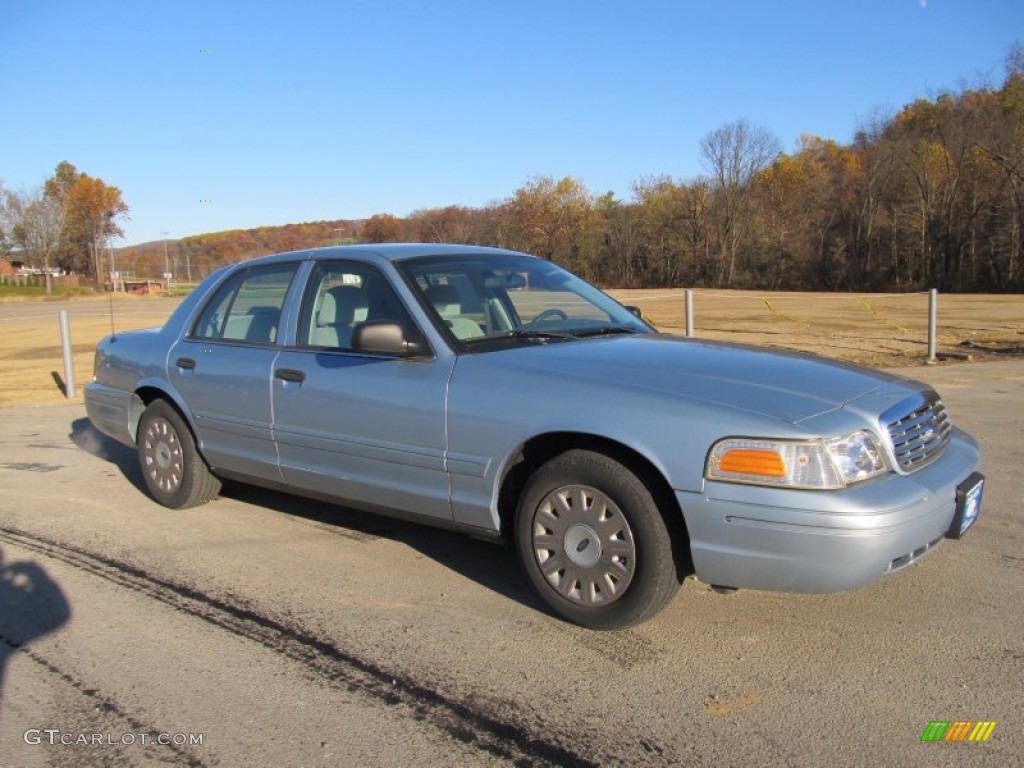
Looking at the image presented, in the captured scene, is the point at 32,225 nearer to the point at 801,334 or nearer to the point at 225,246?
the point at 225,246

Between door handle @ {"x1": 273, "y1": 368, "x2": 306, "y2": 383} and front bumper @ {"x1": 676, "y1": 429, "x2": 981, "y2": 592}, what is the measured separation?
2.24 m

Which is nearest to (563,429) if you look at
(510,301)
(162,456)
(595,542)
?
(595,542)

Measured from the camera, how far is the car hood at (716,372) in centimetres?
325

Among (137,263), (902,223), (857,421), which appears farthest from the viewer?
(137,263)

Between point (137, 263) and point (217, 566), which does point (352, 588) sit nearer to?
point (217, 566)

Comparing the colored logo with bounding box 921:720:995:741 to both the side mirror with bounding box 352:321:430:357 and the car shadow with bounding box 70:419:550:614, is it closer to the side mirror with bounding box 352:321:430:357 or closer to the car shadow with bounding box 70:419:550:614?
the car shadow with bounding box 70:419:550:614

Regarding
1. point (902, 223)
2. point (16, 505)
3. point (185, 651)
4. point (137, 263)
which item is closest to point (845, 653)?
point (185, 651)

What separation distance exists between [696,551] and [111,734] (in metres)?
2.21

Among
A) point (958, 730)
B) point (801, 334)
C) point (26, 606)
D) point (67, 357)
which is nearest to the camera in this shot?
point (958, 730)

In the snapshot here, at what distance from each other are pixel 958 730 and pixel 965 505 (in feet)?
3.41

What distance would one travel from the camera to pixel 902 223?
202 ft

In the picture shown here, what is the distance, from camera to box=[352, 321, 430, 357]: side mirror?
390 centimetres

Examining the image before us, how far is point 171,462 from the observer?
18.1ft

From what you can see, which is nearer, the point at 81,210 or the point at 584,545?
the point at 584,545
